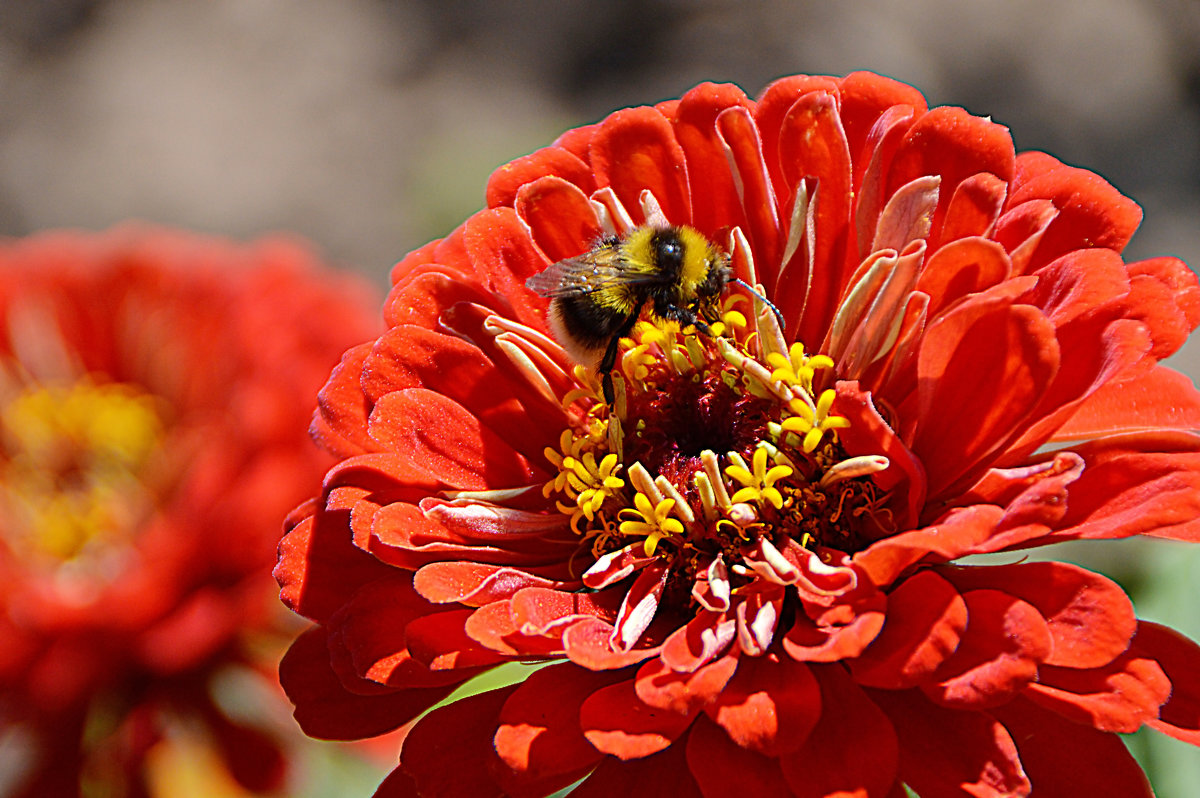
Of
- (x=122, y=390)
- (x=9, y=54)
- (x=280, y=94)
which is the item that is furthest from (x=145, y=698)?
(x=9, y=54)

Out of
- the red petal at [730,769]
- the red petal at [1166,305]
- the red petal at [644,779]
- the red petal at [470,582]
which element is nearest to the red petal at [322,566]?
the red petal at [470,582]

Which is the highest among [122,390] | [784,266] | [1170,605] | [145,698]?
[784,266]

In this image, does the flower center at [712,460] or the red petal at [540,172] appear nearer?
the flower center at [712,460]

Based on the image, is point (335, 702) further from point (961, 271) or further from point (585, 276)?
point (961, 271)

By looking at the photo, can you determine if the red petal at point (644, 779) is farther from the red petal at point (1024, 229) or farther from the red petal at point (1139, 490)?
the red petal at point (1024, 229)

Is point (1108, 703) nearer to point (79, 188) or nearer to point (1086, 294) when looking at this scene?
point (1086, 294)

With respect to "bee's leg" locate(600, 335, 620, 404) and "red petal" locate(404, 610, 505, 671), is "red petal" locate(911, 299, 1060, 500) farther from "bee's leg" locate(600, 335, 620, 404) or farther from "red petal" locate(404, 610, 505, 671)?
"red petal" locate(404, 610, 505, 671)

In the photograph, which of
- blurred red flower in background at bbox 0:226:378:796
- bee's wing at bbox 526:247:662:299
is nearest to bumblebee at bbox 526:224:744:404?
bee's wing at bbox 526:247:662:299
